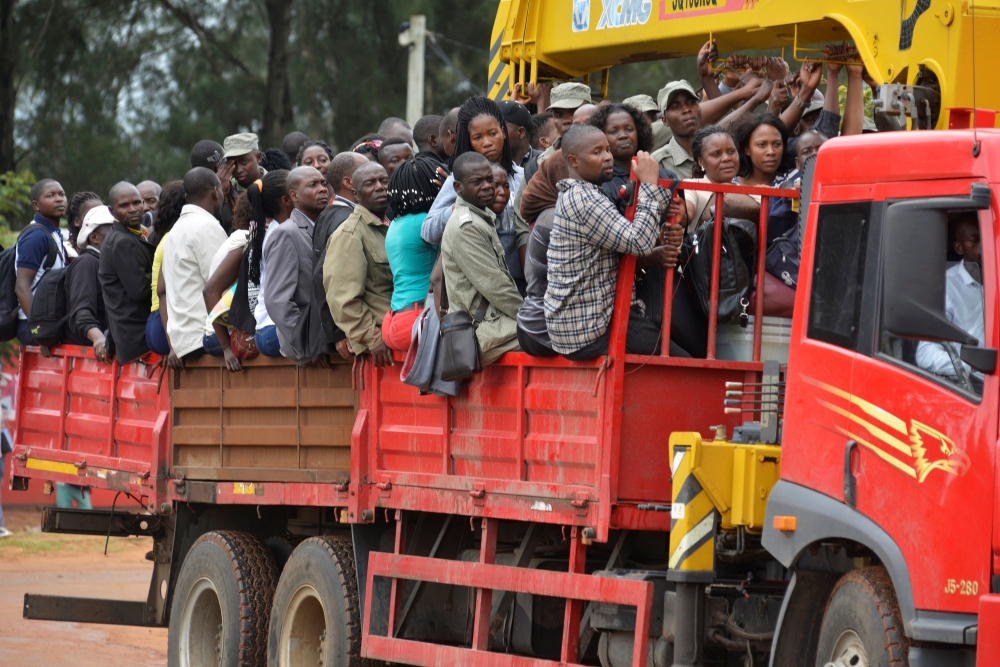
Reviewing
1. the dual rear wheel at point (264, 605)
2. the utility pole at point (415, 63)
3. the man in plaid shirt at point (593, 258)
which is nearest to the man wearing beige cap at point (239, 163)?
the dual rear wheel at point (264, 605)

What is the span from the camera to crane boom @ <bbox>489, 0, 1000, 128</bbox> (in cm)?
545

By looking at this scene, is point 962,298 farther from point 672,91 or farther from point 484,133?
point 672,91

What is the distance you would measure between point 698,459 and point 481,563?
1541 millimetres

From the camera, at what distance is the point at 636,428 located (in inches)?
228

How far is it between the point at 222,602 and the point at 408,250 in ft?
8.35

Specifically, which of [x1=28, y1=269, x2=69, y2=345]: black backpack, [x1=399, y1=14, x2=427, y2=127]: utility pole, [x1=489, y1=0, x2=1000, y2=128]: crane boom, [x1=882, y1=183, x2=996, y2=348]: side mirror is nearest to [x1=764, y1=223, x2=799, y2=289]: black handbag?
[x1=489, y1=0, x2=1000, y2=128]: crane boom

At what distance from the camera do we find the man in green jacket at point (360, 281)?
24.0 ft

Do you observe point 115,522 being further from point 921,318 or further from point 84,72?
point 84,72

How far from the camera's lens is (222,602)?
27.6 ft

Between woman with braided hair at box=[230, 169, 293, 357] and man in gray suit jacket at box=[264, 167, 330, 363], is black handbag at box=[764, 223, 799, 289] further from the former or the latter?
woman with braided hair at box=[230, 169, 293, 357]

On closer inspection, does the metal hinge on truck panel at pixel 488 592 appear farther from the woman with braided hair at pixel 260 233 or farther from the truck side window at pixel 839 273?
the woman with braided hair at pixel 260 233

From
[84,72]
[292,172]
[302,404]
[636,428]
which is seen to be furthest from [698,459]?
[84,72]

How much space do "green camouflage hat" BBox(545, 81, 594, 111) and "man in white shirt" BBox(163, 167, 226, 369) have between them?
2140mm

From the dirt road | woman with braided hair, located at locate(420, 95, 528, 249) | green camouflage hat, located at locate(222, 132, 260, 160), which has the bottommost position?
the dirt road
